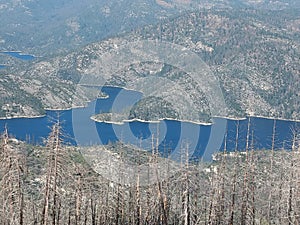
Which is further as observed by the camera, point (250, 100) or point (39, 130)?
point (250, 100)

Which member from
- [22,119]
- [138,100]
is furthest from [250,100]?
[22,119]

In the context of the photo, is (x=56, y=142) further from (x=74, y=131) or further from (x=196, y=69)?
(x=196, y=69)

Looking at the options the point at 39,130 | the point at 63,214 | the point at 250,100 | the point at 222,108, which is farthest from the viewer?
the point at 250,100

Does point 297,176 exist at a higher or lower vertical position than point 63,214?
higher

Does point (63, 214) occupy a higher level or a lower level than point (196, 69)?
lower

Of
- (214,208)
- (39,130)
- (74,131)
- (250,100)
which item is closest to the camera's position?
(214,208)

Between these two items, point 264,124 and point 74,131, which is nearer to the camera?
point 74,131

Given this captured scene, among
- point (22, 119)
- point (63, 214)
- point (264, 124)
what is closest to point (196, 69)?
point (264, 124)

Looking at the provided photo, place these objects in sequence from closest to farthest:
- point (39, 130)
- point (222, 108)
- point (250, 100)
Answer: point (39, 130) < point (222, 108) < point (250, 100)

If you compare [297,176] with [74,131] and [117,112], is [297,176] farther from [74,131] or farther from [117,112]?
[117,112]
